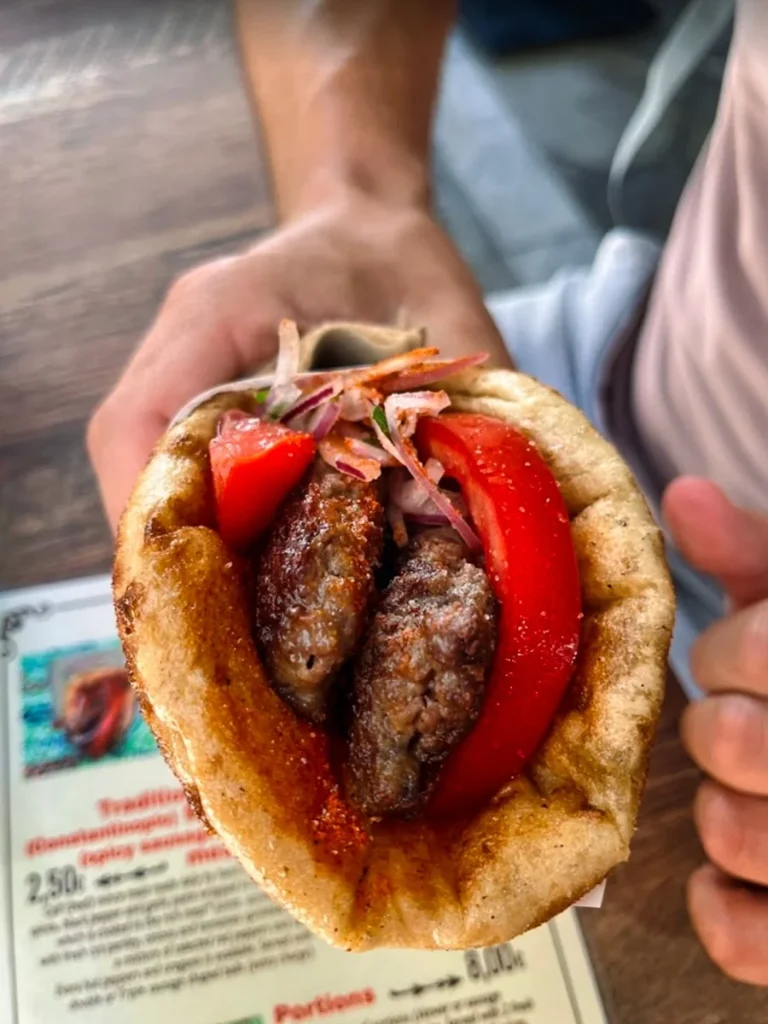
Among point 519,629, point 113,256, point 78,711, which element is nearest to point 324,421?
point 519,629

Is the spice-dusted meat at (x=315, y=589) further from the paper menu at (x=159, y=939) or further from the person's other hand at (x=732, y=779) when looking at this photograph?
the person's other hand at (x=732, y=779)

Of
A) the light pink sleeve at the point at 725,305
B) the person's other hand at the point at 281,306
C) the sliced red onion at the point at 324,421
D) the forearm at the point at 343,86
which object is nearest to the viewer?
the sliced red onion at the point at 324,421

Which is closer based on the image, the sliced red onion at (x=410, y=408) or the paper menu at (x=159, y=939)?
the sliced red onion at (x=410, y=408)

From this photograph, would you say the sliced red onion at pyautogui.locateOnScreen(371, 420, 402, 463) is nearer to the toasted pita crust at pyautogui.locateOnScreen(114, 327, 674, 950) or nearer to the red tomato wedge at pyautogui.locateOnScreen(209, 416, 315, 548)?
the red tomato wedge at pyautogui.locateOnScreen(209, 416, 315, 548)

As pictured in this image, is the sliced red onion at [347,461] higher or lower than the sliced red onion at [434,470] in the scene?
higher

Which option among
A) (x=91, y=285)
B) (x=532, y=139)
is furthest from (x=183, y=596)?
(x=532, y=139)

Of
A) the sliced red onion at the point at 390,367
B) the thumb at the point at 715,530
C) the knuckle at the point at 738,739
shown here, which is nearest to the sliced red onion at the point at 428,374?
the sliced red onion at the point at 390,367
